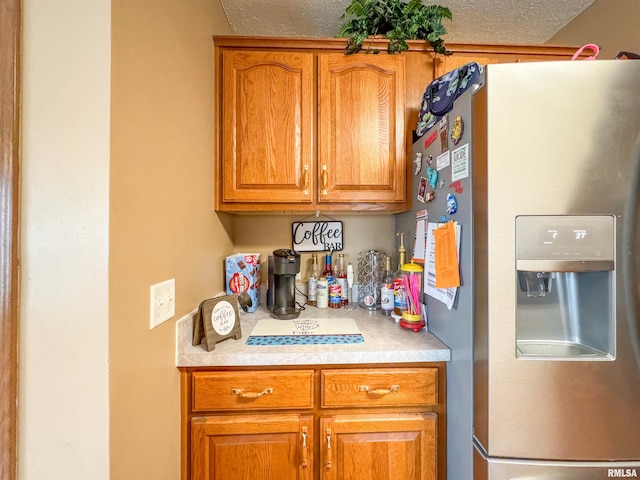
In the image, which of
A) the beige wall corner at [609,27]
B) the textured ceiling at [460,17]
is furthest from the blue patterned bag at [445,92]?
the beige wall corner at [609,27]

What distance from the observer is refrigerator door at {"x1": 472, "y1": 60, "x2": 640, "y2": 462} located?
0.69m

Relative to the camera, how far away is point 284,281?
50.9 inches

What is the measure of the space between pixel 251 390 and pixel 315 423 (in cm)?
26

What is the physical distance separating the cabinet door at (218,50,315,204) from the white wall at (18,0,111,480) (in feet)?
2.21

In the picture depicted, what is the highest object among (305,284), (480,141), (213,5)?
(213,5)

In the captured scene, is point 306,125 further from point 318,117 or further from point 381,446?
point 381,446

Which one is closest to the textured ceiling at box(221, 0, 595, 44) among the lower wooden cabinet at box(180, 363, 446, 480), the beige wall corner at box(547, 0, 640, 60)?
the beige wall corner at box(547, 0, 640, 60)

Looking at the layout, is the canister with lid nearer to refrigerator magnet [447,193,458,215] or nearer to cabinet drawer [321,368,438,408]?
cabinet drawer [321,368,438,408]

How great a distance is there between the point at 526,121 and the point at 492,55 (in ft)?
2.91

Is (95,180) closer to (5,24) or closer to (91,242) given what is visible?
(91,242)

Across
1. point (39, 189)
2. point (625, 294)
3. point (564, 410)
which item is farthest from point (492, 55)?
point (39, 189)

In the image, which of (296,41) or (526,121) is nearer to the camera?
(526,121)

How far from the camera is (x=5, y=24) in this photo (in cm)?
58

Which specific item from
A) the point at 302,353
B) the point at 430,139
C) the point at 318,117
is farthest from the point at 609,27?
the point at 302,353
